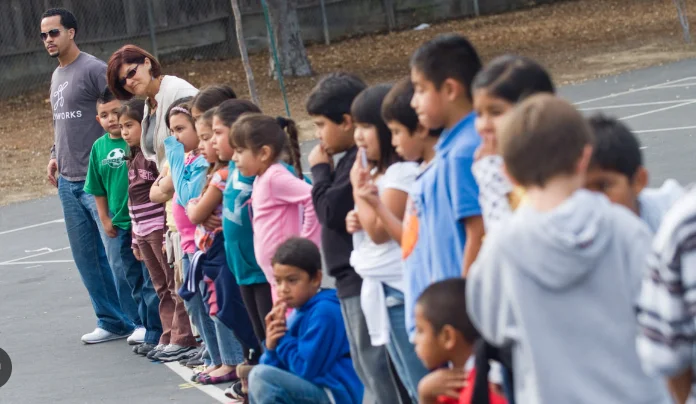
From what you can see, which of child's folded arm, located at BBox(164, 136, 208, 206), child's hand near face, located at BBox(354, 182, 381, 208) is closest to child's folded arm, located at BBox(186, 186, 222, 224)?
child's folded arm, located at BBox(164, 136, 208, 206)

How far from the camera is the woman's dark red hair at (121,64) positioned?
8.20m

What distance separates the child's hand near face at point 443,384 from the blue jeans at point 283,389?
63.2 inches

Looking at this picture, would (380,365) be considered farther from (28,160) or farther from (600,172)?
(28,160)

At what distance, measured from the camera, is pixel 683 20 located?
93.0ft

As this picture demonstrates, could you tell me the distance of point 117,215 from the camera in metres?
8.96

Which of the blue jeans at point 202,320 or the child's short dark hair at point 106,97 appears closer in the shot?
the blue jeans at point 202,320

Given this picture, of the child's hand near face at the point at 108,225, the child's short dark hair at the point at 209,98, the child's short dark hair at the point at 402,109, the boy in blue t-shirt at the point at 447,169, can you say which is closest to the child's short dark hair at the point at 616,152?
the boy in blue t-shirt at the point at 447,169

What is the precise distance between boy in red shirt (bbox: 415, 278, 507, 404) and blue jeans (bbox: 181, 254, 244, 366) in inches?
135

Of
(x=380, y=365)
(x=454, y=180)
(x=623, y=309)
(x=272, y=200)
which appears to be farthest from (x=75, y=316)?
(x=623, y=309)

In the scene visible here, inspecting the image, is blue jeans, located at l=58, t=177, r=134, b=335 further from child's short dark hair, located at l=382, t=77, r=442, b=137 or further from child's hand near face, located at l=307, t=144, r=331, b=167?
child's short dark hair, located at l=382, t=77, r=442, b=137

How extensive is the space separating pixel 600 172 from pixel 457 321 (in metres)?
0.68

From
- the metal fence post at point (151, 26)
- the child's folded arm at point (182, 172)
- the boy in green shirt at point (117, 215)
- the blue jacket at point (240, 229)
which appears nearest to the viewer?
the blue jacket at point (240, 229)

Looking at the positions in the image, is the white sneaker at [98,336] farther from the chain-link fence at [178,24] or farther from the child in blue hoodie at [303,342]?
the chain-link fence at [178,24]

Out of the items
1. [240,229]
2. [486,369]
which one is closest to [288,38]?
[240,229]
